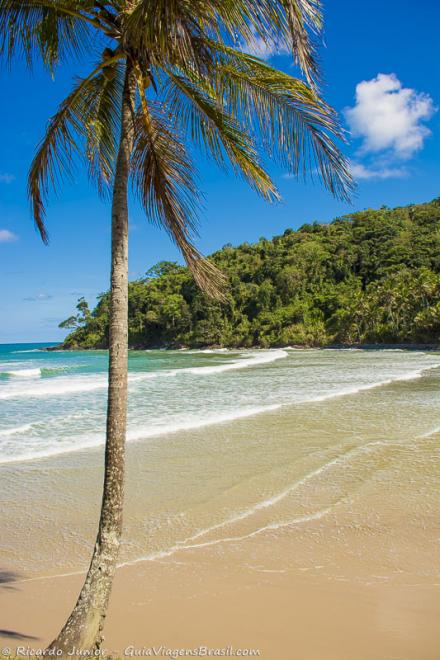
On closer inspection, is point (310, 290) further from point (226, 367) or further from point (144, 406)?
point (144, 406)

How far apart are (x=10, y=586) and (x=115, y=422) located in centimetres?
253

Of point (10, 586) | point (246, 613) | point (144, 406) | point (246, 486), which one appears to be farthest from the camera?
point (144, 406)

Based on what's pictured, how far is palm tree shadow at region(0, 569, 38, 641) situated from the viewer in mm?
3249

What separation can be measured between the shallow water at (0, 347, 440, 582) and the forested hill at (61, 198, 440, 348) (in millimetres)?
57925

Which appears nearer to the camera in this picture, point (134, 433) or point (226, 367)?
Result: point (134, 433)

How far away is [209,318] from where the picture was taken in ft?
298

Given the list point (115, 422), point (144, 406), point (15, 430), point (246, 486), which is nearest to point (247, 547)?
point (246, 486)

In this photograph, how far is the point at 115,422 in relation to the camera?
2826 millimetres

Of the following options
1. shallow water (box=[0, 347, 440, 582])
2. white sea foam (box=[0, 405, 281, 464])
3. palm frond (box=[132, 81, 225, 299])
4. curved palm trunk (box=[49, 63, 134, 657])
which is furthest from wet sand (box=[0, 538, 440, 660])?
white sea foam (box=[0, 405, 281, 464])

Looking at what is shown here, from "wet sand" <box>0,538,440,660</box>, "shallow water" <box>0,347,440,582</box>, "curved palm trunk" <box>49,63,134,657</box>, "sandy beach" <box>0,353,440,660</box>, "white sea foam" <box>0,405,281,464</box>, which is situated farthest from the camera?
"white sea foam" <box>0,405,281,464</box>

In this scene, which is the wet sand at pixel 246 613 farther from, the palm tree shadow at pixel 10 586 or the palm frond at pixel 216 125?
the palm frond at pixel 216 125

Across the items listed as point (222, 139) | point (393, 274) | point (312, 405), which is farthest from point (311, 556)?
point (393, 274)

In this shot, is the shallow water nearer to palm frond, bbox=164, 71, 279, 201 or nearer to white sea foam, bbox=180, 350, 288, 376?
palm frond, bbox=164, 71, 279, 201

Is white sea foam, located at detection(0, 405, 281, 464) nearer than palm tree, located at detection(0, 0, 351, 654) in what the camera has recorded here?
No
